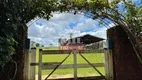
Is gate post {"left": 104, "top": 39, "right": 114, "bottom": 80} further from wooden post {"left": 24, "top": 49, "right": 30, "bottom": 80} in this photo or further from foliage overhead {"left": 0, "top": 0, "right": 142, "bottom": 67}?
wooden post {"left": 24, "top": 49, "right": 30, "bottom": 80}

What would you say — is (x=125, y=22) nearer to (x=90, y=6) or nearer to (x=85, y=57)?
(x=90, y=6)

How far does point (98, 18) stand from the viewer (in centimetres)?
746

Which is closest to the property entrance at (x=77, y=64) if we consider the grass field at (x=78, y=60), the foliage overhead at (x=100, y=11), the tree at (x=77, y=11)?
the grass field at (x=78, y=60)

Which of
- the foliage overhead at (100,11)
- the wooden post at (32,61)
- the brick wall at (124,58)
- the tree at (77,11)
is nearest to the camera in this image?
the tree at (77,11)

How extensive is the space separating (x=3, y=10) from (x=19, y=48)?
1780mm

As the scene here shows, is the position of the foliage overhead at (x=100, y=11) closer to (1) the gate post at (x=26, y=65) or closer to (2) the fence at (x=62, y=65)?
(1) the gate post at (x=26, y=65)

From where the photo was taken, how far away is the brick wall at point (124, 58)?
25.0 ft

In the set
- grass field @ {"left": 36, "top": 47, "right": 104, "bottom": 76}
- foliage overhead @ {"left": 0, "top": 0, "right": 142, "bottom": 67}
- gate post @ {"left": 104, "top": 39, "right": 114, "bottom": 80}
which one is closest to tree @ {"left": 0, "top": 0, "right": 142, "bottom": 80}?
foliage overhead @ {"left": 0, "top": 0, "right": 142, "bottom": 67}

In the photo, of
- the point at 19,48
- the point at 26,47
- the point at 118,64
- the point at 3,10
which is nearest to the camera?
the point at 3,10

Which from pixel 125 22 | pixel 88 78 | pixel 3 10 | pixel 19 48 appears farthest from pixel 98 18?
pixel 3 10

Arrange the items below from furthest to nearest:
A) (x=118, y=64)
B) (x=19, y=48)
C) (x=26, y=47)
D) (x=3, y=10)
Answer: (x=118, y=64) < (x=26, y=47) < (x=19, y=48) < (x=3, y=10)

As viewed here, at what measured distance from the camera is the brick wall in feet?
25.0

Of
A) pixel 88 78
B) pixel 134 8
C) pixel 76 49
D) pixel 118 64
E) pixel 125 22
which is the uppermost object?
pixel 134 8

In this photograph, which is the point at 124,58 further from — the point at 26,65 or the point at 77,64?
the point at 26,65
